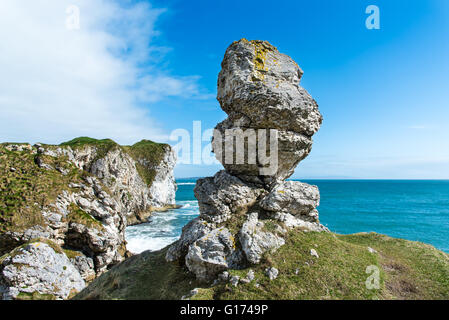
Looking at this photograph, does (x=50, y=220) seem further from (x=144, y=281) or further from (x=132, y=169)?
(x=132, y=169)

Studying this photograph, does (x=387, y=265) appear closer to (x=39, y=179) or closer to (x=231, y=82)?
(x=231, y=82)

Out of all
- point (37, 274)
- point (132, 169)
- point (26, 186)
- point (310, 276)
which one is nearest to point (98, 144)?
point (132, 169)

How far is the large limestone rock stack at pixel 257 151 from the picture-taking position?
13.7 meters

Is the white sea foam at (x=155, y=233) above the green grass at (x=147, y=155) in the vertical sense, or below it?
below

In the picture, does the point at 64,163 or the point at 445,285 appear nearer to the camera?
the point at 445,285

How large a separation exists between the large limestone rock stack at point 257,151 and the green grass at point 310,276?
4.53 feet

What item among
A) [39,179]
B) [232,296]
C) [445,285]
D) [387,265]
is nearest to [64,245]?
[39,179]

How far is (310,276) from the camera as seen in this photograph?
A: 9891mm

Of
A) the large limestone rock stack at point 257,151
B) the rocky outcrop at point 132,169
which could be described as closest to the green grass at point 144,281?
the large limestone rock stack at point 257,151

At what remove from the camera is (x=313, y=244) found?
11945 millimetres

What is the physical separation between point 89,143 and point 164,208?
3791 centimetres

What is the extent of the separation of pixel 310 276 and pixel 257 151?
8302mm

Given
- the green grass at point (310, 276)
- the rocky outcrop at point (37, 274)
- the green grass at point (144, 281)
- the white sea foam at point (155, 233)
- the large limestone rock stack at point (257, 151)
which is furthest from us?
the white sea foam at point (155, 233)

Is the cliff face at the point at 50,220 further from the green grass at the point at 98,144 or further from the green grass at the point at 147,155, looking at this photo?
the green grass at the point at 147,155
